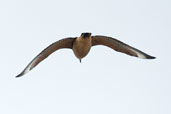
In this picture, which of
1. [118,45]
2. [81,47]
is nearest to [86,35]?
[81,47]

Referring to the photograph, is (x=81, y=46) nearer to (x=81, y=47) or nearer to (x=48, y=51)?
(x=81, y=47)

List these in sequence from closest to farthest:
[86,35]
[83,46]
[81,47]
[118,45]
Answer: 1. [86,35]
2. [83,46]
3. [81,47]
4. [118,45]

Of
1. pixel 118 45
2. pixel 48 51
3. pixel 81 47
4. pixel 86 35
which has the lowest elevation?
pixel 48 51

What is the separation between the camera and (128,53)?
19.4 metres

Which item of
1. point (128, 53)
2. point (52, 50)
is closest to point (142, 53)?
point (128, 53)

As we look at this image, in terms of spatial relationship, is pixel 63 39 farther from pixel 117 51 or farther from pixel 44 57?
pixel 117 51

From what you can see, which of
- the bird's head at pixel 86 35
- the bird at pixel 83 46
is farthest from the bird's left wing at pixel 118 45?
the bird's head at pixel 86 35

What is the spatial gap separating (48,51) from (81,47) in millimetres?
1444

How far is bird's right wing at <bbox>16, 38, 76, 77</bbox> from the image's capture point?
672 inches

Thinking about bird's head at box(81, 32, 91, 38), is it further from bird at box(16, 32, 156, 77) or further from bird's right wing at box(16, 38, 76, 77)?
bird's right wing at box(16, 38, 76, 77)

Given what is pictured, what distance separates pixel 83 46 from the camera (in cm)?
1712

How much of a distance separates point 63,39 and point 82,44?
1115mm

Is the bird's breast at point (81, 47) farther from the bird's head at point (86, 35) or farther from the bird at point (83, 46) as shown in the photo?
the bird's head at point (86, 35)

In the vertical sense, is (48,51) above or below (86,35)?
below
